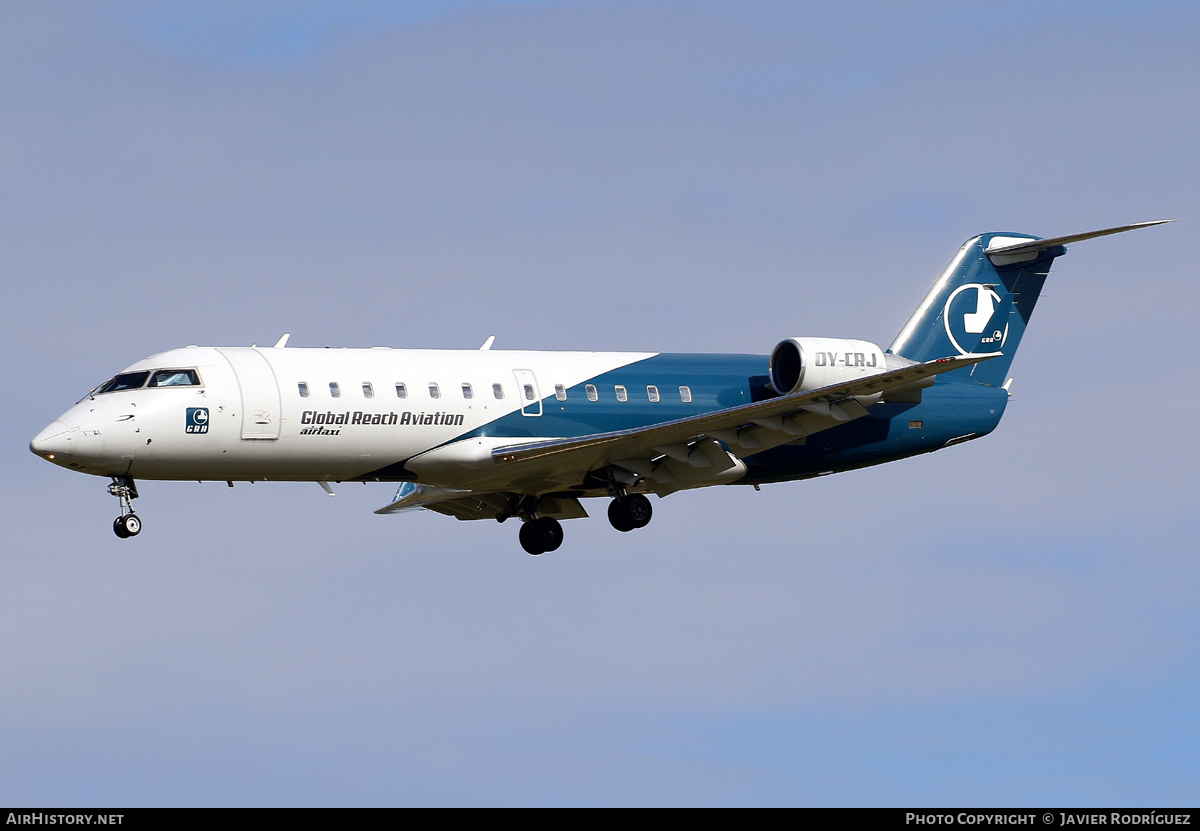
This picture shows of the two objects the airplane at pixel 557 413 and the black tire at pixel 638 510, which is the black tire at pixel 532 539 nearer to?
the airplane at pixel 557 413

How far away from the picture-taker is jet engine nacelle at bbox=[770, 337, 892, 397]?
126 feet

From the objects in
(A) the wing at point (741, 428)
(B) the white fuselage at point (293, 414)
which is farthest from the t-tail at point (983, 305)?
(B) the white fuselage at point (293, 414)

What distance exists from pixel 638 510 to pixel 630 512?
0.56ft

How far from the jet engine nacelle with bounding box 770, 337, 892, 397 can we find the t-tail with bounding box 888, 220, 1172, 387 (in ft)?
9.42

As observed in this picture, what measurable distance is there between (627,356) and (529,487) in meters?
3.21

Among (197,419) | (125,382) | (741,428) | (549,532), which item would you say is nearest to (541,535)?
(549,532)

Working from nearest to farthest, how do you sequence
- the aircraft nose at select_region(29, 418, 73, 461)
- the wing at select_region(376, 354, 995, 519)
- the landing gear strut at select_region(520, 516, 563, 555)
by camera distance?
1. the aircraft nose at select_region(29, 418, 73, 461)
2. the wing at select_region(376, 354, 995, 519)
3. the landing gear strut at select_region(520, 516, 563, 555)

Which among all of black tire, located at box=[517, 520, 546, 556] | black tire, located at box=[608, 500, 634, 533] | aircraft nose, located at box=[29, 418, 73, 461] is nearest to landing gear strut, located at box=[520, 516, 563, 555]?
black tire, located at box=[517, 520, 546, 556]

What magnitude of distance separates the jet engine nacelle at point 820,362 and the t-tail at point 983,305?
2.87 meters

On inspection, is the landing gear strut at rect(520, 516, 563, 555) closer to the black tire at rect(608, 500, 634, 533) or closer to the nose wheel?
the black tire at rect(608, 500, 634, 533)

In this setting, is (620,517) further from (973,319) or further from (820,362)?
(973,319)
